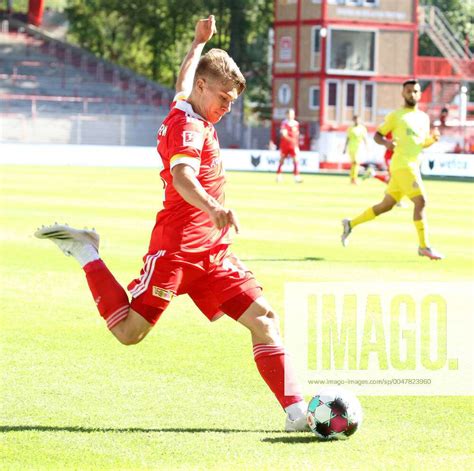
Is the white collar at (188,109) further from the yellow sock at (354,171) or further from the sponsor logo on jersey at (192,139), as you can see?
the yellow sock at (354,171)

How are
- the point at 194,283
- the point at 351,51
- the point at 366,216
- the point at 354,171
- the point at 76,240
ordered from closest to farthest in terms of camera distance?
the point at 194,283 < the point at 76,240 < the point at 366,216 < the point at 354,171 < the point at 351,51

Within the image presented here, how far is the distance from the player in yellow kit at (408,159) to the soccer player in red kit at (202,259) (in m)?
9.34

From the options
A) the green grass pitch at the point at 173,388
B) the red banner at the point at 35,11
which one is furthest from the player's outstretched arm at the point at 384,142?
the red banner at the point at 35,11

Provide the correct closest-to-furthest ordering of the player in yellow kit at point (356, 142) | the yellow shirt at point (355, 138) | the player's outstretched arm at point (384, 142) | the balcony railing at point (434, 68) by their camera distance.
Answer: the player's outstretched arm at point (384, 142), the player in yellow kit at point (356, 142), the yellow shirt at point (355, 138), the balcony railing at point (434, 68)

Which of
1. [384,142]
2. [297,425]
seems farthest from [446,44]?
[297,425]

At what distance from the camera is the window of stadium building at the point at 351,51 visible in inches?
2611

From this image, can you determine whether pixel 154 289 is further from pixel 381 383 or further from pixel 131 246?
pixel 131 246

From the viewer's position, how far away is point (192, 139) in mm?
6562

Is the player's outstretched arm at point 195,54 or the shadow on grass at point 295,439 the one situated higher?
the player's outstretched arm at point 195,54

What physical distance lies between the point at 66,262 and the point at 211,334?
518cm

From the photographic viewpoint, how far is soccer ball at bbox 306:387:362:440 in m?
6.48

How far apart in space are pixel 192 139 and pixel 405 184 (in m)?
9.92

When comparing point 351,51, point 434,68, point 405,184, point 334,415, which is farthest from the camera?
point 434,68

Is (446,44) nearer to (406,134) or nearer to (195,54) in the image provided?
(406,134)
